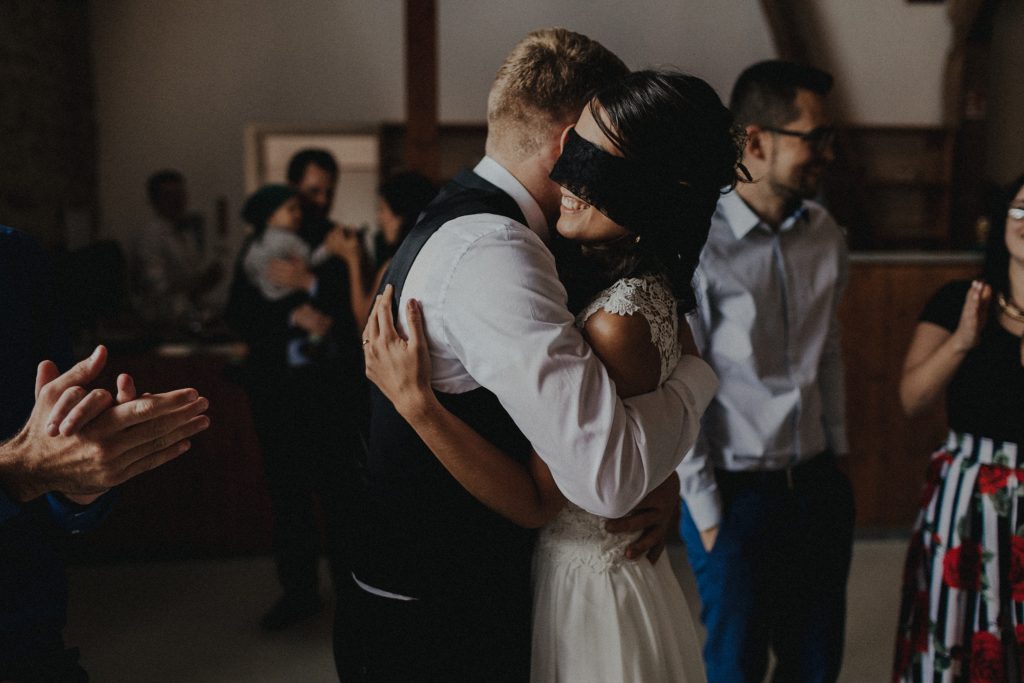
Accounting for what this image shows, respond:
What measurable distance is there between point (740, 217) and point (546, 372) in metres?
1.16

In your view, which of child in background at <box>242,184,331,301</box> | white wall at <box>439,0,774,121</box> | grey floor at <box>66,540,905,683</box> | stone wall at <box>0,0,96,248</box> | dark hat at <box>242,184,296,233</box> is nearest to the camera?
grey floor at <box>66,540,905,683</box>

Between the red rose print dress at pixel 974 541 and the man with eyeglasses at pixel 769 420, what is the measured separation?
186 millimetres

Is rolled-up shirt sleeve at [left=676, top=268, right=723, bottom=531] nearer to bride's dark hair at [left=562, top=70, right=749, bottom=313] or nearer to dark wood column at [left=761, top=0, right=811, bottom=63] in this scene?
bride's dark hair at [left=562, top=70, right=749, bottom=313]

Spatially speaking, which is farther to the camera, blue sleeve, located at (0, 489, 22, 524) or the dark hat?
the dark hat

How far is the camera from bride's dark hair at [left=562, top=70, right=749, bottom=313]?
1.29 meters

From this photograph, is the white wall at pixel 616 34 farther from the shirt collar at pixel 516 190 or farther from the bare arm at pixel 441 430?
the bare arm at pixel 441 430

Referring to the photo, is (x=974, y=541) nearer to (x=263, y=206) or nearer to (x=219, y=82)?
(x=263, y=206)

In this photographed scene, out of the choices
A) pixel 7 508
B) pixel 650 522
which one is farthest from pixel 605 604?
pixel 7 508

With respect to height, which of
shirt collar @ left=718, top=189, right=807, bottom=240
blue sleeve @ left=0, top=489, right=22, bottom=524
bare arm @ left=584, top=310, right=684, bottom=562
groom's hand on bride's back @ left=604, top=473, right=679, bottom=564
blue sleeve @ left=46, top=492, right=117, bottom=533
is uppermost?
shirt collar @ left=718, top=189, right=807, bottom=240

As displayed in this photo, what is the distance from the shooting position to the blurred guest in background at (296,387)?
3.30m

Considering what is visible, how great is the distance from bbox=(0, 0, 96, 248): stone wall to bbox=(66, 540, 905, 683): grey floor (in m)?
2.37

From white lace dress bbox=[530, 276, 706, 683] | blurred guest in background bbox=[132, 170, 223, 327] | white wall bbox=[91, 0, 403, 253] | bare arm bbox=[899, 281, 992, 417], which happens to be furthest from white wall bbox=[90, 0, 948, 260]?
white lace dress bbox=[530, 276, 706, 683]

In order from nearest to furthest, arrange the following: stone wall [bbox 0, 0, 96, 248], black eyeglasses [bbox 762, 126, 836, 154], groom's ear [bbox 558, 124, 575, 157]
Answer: groom's ear [bbox 558, 124, 575, 157] < black eyeglasses [bbox 762, 126, 836, 154] < stone wall [bbox 0, 0, 96, 248]

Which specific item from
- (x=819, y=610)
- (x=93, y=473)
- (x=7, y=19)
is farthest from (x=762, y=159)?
(x=7, y=19)
